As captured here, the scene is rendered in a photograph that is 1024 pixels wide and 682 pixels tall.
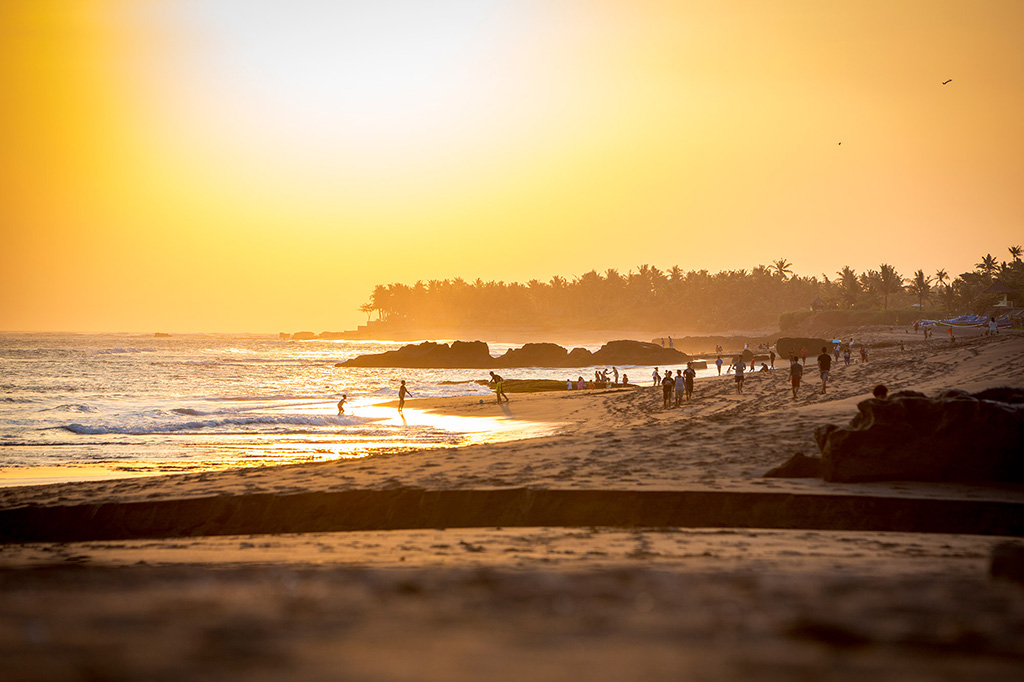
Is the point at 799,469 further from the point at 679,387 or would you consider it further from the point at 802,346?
the point at 802,346

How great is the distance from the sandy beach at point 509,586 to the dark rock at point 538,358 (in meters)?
66.0

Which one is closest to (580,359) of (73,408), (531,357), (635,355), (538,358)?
(538,358)

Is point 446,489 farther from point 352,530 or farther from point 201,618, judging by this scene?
point 201,618

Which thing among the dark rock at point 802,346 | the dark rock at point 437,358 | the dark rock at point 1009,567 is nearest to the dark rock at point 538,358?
the dark rock at point 437,358

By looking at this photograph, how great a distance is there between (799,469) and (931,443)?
152 centimetres

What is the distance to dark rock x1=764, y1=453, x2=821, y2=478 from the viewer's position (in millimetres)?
8820

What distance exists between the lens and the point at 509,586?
150 inches

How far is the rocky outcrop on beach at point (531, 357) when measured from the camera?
7400cm

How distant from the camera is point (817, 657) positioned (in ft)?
8.41

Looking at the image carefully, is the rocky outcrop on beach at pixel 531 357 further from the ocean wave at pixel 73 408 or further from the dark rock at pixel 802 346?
the ocean wave at pixel 73 408

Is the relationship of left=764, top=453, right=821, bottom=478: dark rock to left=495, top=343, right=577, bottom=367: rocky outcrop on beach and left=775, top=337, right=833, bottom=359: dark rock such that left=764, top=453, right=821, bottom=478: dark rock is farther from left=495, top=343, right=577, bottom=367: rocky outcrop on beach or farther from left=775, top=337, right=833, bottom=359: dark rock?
left=495, top=343, right=577, bottom=367: rocky outcrop on beach

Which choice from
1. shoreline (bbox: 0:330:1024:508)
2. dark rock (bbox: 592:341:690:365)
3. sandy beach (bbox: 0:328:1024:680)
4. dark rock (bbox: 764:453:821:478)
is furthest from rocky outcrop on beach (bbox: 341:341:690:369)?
sandy beach (bbox: 0:328:1024:680)

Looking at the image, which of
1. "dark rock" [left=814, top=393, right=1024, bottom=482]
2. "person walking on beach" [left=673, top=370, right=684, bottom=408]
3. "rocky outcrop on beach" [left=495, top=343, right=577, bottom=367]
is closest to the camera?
"dark rock" [left=814, top=393, right=1024, bottom=482]

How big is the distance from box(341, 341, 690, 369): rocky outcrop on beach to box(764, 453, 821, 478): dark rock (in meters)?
64.0
